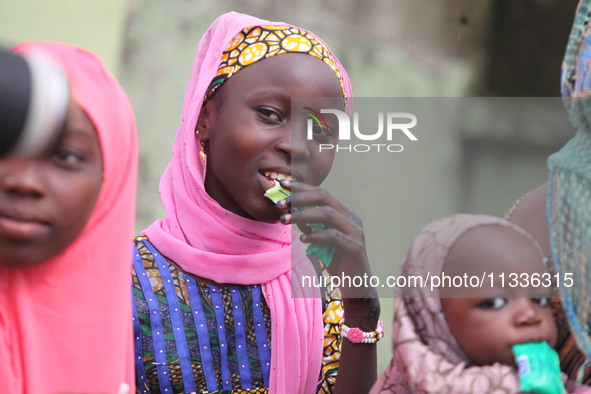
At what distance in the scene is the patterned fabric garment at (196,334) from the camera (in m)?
2.32

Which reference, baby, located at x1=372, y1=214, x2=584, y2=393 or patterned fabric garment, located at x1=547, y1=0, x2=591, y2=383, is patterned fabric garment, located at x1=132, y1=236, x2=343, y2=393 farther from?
patterned fabric garment, located at x1=547, y1=0, x2=591, y2=383

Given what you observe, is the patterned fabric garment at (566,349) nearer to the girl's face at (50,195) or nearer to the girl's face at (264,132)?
the girl's face at (264,132)

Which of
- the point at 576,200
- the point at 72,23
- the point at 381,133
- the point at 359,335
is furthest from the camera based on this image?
the point at 72,23

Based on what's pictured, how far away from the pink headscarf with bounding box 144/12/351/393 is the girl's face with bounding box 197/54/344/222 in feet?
0.17

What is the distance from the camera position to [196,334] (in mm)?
2365

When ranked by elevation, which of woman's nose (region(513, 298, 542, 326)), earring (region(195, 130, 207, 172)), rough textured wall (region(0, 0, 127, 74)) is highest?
rough textured wall (region(0, 0, 127, 74))

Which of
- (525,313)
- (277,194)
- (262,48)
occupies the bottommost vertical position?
(525,313)

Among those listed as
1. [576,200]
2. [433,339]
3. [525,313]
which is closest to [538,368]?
[525,313]

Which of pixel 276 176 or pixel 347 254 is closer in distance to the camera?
pixel 347 254

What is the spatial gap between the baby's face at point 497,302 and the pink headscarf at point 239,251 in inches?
27.2

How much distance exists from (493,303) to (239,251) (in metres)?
0.91

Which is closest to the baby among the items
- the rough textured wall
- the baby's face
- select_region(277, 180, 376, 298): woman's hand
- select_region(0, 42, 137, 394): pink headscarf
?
the baby's face

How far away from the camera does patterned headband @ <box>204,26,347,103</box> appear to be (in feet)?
8.24

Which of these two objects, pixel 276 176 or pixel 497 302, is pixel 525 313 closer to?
pixel 497 302
